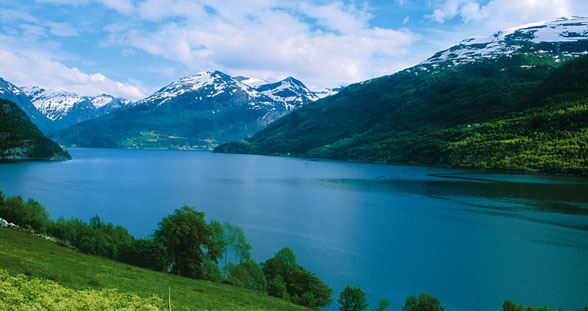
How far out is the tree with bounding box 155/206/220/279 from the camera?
61.4 m

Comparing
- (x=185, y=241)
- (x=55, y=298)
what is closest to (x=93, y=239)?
(x=185, y=241)

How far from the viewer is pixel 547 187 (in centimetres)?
18912

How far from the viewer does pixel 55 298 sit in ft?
81.5

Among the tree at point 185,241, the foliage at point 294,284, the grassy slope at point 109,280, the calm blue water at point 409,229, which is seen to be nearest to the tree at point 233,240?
the calm blue water at point 409,229

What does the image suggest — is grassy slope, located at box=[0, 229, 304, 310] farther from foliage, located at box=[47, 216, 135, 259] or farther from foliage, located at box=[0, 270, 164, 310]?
foliage, located at box=[47, 216, 135, 259]

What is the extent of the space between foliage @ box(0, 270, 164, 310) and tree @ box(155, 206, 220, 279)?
32327 mm

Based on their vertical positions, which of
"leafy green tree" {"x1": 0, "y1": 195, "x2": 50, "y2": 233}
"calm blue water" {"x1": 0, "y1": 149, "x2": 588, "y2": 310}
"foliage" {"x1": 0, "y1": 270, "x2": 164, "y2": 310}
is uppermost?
"foliage" {"x1": 0, "y1": 270, "x2": 164, "y2": 310}

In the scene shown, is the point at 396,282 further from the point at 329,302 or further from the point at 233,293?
the point at 233,293

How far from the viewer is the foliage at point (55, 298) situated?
2316 centimetres

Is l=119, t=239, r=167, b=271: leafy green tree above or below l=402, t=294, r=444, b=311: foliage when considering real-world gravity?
above

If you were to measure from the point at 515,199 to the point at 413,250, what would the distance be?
3460 inches

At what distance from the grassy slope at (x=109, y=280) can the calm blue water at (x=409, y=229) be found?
114 feet

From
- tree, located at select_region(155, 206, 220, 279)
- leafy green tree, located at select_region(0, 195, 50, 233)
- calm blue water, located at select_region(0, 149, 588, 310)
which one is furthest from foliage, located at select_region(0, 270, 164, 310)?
calm blue water, located at select_region(0, 149, 588, 310)

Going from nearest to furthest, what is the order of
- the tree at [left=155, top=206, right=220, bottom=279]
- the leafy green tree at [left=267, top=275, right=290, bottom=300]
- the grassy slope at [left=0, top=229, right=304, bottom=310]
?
1. the grassy slope at [left=0, top=229, right=304, bottom=310]
2. the leafy green tree at [left=267, top=275, right=290, bottom=300]
3. the tree at [left=155, top=206, right=220, bottom=279]
